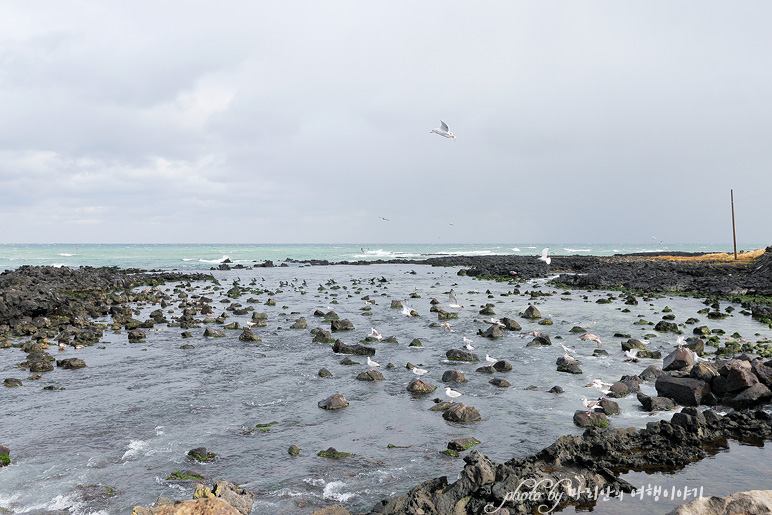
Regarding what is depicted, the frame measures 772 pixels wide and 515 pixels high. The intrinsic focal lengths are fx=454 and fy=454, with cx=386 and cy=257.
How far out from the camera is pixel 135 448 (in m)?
8.62

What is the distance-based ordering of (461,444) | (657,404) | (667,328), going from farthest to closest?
(667,328) < (657,404) < (461,444)

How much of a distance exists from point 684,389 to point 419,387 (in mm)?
6337

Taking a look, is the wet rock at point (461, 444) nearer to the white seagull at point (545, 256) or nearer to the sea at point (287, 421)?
the sea at point (287, 421)

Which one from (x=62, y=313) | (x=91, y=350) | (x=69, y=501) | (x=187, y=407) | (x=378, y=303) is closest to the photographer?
(x=69, y=501)

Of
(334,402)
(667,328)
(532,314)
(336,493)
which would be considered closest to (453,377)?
(334,402)

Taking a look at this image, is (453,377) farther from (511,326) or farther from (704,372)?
(511,326)

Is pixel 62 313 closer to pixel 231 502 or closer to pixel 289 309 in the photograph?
pixel 289 309

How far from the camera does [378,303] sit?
99.1 ft

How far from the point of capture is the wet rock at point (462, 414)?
9.96 meters

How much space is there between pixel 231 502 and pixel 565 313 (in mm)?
22533

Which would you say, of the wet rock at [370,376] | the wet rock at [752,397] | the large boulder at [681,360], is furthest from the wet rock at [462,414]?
the large boulder at [681,360]

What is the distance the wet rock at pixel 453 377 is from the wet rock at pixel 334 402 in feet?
10.8

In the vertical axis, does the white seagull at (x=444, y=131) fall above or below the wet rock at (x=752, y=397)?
above

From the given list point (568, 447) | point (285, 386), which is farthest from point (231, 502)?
point (285, 386)
